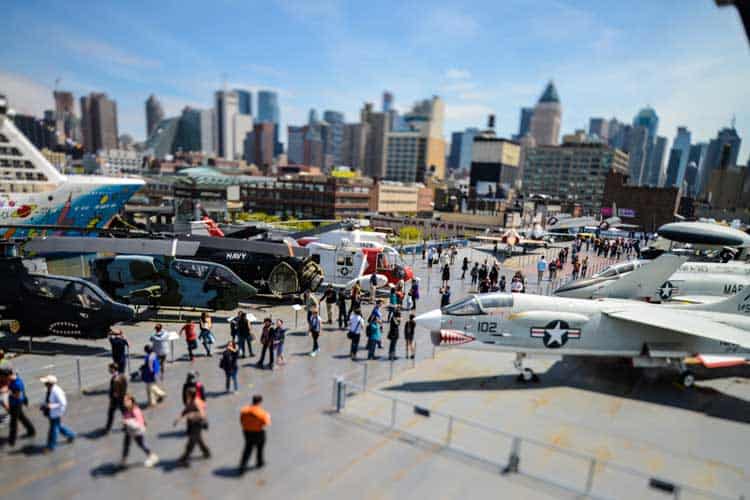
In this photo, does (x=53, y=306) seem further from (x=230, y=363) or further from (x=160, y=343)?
(x=230, y=363)

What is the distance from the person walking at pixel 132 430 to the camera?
8.50 metres

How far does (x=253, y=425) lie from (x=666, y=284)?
72.2ft

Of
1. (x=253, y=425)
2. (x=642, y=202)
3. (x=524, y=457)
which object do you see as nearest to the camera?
(x=253, y=425)

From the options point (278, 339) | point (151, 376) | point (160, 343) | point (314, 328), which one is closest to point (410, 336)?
point (314, 328)

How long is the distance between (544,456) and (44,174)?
4606 centimetres

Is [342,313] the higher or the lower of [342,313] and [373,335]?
the lower

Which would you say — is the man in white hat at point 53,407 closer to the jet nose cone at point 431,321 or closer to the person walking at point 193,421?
the person walking at point 193,421

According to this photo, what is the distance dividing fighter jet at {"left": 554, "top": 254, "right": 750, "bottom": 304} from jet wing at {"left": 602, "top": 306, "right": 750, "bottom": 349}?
3342 mm

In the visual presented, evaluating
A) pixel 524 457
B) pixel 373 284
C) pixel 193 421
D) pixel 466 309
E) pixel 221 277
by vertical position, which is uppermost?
pixel 466 309

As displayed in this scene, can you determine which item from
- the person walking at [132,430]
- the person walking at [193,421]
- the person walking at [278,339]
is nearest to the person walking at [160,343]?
the person walking at [278,339]

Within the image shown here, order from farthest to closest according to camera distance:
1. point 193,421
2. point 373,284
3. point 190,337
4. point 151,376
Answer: point 373,284
point 190,337
point 151,376
point 193,421

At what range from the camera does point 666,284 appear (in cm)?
2178

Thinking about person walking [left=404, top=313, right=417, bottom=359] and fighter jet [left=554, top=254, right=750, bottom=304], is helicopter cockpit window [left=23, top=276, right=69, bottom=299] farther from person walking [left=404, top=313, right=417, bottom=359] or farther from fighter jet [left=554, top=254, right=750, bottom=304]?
fighter jet [left=554, top=254, right=750, bottom=304]

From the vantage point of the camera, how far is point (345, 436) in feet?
33.1
